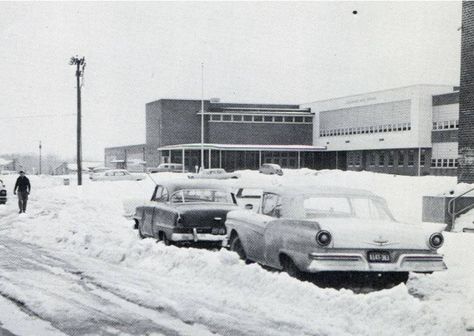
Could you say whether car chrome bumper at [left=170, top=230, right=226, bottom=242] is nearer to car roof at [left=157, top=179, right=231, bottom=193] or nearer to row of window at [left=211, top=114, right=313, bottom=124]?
car roof at [left=157, top=179, right=231, bottom=193]

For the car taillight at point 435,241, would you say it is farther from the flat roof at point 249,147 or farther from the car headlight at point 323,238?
the flat roof at point 249,147

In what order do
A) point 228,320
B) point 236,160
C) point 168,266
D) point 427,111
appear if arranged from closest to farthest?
point 228,320 → point 168,266 → point 427,111 → point 236,160

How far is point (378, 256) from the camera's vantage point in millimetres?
8484

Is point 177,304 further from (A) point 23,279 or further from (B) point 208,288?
(A) point 23,279

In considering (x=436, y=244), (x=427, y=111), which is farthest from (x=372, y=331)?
(x=427, y=111)

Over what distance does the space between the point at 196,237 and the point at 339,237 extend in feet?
14.7

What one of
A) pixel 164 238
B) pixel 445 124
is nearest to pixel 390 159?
pixel 445 124

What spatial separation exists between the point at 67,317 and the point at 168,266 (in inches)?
132

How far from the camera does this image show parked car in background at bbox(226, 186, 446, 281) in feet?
27.6

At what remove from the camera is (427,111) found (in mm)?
66438

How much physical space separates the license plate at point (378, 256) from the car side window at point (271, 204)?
68.4 inches

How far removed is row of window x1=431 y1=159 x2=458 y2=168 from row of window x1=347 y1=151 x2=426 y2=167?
1.38m

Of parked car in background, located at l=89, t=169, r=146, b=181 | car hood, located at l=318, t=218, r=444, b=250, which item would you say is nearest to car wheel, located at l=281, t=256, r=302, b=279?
car hood, located at l=318, t=218, r=444, b=250

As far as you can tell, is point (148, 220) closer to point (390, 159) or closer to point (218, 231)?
point (218, 231)
